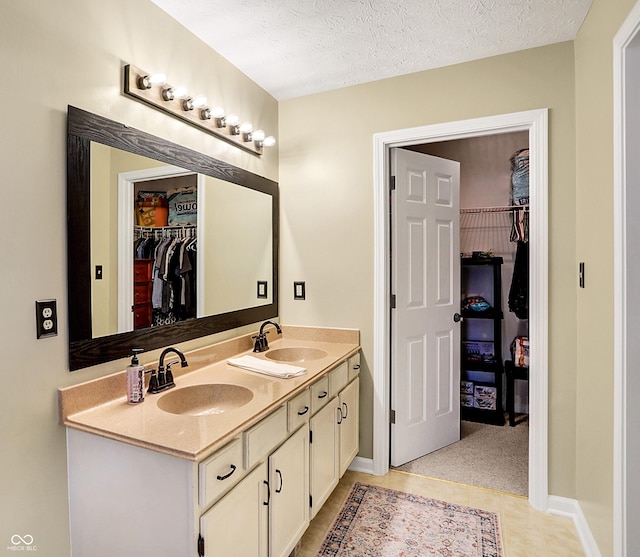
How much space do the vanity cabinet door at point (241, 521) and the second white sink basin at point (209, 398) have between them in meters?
0.31

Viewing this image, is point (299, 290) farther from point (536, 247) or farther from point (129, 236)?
point (536, 247)

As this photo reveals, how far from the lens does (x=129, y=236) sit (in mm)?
1633

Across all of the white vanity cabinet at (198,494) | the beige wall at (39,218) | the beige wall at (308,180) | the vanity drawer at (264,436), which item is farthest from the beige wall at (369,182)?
the beige wall at (39,218)

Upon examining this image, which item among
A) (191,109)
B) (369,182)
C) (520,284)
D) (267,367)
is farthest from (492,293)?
(191,109)

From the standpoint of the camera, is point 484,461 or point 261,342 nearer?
point 261,342

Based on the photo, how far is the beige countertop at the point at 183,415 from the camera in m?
1.18

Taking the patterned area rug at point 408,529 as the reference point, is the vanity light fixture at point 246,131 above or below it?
above

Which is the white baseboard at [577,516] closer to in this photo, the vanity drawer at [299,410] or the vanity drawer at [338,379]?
the vanity drawer at [338,379]

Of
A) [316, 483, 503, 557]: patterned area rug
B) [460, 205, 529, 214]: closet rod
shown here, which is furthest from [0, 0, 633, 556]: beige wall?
[460, 205, 529, 214]: closet rod

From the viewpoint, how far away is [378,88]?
2471mm

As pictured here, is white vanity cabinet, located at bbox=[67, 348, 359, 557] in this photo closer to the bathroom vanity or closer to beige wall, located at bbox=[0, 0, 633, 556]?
the bathroom vanity

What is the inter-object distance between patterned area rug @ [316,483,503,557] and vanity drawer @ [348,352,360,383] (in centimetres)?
66

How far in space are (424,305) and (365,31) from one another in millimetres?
1643
